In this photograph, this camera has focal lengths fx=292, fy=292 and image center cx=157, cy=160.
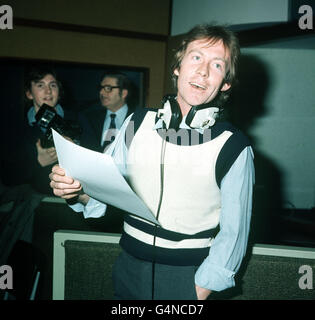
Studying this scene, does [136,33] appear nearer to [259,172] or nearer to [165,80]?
[165,80]

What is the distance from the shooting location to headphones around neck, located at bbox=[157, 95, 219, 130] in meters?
0.89

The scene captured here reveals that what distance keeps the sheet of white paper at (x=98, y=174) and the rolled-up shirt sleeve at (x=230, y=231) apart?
0.21 m

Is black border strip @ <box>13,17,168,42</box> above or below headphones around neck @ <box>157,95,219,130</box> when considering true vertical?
above

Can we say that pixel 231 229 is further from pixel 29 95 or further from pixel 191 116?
pixel 29 95

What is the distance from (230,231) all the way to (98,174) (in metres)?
0.40

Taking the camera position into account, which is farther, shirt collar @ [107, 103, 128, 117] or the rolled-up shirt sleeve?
shirt collar @ [107, 103, 128, 117]

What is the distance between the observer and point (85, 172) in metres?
0.77

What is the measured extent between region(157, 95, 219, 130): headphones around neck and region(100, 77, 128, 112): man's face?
6.04 feet

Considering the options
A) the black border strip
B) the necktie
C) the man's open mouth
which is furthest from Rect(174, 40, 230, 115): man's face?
the black border strip

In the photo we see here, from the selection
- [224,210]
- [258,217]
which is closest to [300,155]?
[258,217]

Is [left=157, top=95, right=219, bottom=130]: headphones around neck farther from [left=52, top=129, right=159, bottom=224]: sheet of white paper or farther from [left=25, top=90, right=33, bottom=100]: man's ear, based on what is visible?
[left=25, top=90, right=33, bottom=100]: man's ear

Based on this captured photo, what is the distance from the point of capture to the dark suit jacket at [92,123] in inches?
104

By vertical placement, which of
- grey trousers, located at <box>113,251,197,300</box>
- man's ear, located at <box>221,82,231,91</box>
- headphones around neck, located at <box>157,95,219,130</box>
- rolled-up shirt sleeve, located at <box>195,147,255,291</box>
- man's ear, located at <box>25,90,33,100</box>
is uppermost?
man's ear, located at <box>25,90,33,100</box>
